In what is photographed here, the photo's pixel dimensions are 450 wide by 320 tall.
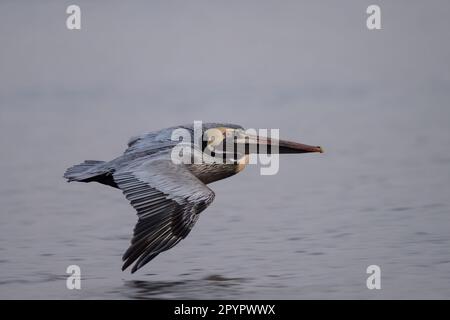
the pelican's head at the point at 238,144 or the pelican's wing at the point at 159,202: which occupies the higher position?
the pelican's head at the point at 238,144

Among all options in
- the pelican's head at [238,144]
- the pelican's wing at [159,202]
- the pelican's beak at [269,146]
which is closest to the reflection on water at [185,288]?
the pelican's wing at [159,202]

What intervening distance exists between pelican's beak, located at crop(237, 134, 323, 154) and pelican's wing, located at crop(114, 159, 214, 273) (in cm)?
116

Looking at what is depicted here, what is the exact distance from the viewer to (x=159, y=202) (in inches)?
289

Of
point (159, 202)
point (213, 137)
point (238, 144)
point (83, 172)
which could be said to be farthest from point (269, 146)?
point (159, 202)

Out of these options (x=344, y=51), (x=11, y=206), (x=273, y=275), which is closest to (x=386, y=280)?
(x=273, y=275)

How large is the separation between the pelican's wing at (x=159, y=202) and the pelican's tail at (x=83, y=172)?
0.35 metres

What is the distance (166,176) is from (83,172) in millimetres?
899

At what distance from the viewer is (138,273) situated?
25.6 feet

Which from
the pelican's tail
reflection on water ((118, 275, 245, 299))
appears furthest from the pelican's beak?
reflection on water ((118, 275, 245, 299))

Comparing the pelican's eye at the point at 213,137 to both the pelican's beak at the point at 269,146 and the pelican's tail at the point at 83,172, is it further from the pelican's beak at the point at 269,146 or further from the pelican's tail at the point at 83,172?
the pelican's tail at the point at 83,172

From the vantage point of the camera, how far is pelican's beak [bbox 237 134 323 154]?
8906mm

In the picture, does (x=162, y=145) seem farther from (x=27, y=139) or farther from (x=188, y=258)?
(x=27, y=139)

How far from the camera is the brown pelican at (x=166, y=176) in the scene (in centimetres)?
708

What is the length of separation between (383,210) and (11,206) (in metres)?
3.13
